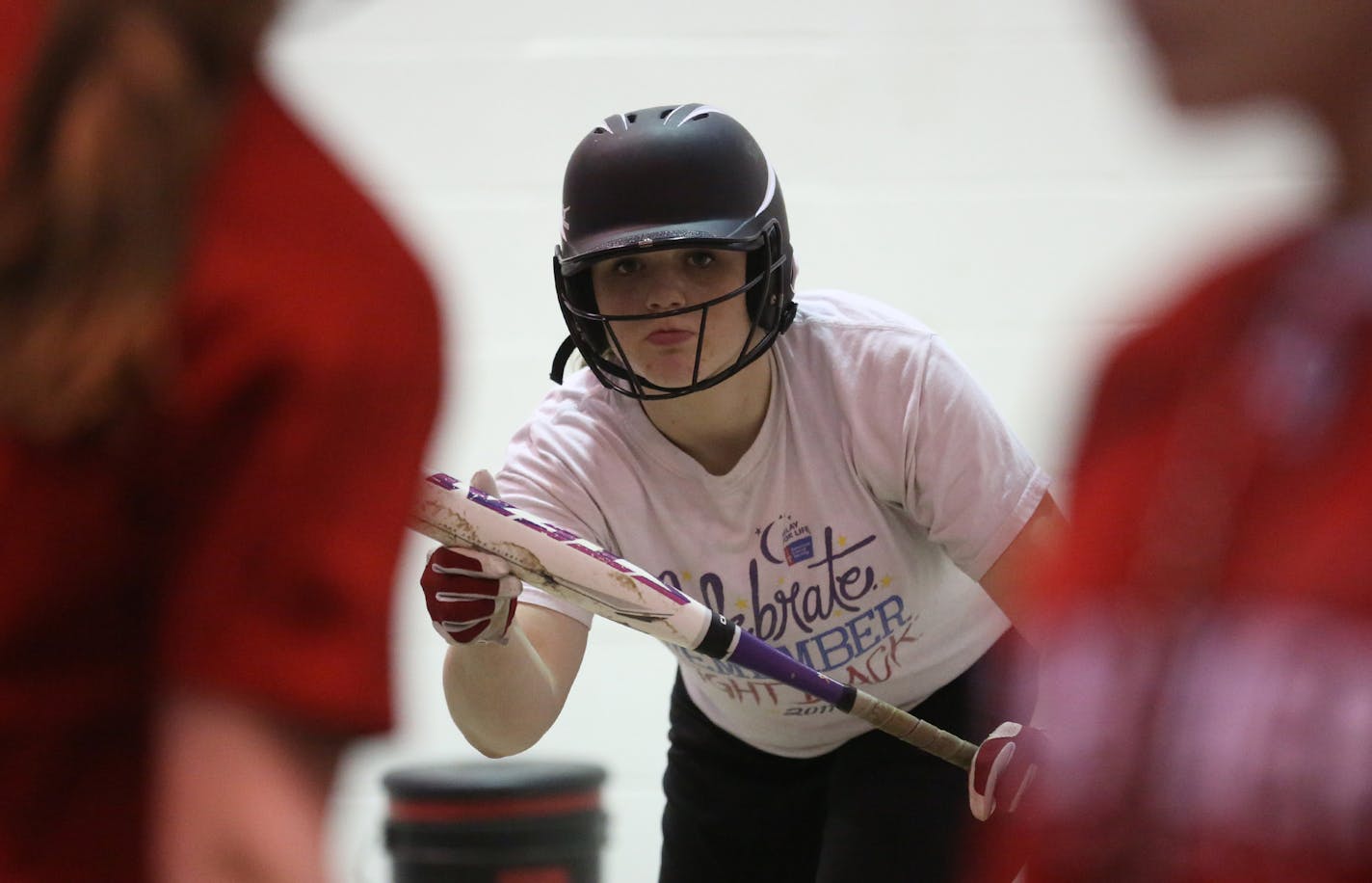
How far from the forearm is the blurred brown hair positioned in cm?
122

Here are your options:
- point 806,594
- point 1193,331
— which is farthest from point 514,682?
point 1193,331

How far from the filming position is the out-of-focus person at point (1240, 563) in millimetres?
605

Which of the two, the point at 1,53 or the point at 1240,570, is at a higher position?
the point at 1,53

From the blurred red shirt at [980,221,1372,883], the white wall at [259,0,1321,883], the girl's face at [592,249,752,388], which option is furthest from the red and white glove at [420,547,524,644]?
the white wall at [259,0,1321,883]

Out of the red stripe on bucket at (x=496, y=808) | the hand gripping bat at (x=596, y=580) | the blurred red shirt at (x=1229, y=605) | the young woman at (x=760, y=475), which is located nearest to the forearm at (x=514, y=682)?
the young woman at (x=760, y=475)

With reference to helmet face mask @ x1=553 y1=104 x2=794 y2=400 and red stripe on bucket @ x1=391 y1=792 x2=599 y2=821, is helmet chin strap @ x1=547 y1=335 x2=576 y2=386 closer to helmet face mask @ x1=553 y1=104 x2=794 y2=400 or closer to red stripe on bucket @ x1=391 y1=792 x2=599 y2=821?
helmet face mask @ x1=553 y1=104 x2=794 y2=400

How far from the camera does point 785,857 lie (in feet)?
6.73

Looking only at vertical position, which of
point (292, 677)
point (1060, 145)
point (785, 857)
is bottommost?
point (785, 857)

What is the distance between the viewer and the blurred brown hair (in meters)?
0.57

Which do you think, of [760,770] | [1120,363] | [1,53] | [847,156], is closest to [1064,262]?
[847,156]

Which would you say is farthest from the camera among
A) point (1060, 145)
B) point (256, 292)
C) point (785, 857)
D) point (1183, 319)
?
point (1060, 145)

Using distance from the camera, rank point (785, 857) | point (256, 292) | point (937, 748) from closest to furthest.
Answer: point (256, 292)
point (937, 748)
point (785, 857)

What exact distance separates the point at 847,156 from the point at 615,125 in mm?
1363

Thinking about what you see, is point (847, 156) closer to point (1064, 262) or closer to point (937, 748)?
point (1064, 262)
